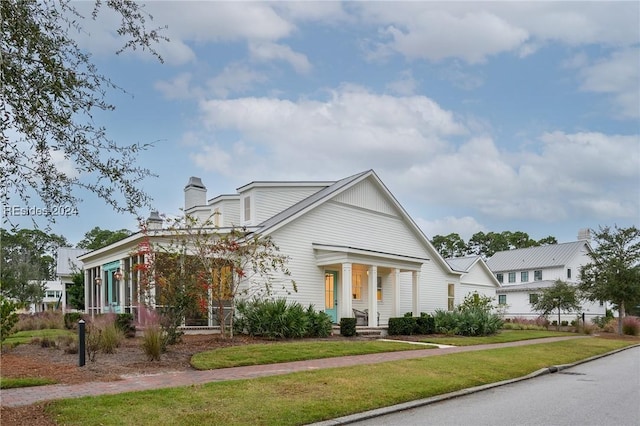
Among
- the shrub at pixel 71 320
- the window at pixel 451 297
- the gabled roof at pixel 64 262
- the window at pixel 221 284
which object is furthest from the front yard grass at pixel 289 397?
the gabled roof at pixel 64 262

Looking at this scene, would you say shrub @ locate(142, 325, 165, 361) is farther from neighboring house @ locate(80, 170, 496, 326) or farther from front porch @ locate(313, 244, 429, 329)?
front porch @ locate(313, 244, 429, 329)

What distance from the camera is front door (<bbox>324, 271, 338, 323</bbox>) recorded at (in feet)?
80.3

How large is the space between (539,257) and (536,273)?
1801mm

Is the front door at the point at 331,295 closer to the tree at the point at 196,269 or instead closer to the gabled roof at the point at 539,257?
the tree at the point at 196,269

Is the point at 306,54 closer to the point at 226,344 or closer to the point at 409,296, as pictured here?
the point at 226,344

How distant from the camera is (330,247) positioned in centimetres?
2286

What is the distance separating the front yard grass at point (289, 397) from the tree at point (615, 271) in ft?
69.1

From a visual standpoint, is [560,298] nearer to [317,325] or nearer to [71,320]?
[317,325]

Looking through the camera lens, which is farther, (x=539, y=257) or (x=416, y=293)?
(x=539, y=257)

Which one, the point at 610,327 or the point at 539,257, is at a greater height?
the point at 539,257

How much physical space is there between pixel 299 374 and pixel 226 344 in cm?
556

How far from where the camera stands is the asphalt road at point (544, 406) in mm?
8398

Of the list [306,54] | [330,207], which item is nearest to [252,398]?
[306,54]

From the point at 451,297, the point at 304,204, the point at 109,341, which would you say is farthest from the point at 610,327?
the point at 109,341
